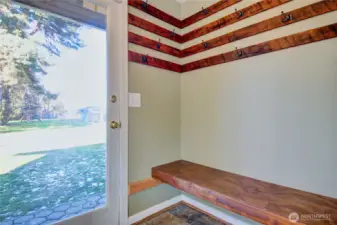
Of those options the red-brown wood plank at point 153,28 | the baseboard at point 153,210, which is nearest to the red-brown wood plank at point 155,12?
the red-brown wood plank at point 153,28

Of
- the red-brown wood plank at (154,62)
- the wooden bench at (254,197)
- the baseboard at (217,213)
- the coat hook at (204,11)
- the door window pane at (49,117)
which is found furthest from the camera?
the coat hook at (204,11)

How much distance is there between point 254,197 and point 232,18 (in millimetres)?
1552

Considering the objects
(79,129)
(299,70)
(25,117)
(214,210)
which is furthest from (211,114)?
(25,117)

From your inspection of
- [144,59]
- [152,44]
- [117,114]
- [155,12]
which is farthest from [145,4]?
[117,114]

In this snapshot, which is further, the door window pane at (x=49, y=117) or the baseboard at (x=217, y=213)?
the baseboard at (x=217, y=213)

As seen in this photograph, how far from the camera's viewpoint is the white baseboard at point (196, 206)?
5.55 ft

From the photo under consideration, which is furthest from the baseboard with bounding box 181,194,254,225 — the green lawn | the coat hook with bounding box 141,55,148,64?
the coat hook with bounding box 141,55,148,64

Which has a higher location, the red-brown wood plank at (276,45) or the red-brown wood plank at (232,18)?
the red-brown wood plank at (232,18)

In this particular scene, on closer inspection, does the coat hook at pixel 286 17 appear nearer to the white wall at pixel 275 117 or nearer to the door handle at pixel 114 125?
the white wall at pixel 275 117

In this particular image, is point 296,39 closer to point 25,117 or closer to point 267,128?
point 267,128

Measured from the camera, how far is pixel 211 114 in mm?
1928

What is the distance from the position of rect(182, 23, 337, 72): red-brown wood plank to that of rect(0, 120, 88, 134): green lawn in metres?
1.38

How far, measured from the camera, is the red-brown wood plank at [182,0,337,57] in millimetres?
1278

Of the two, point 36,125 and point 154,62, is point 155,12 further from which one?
point 36,125
